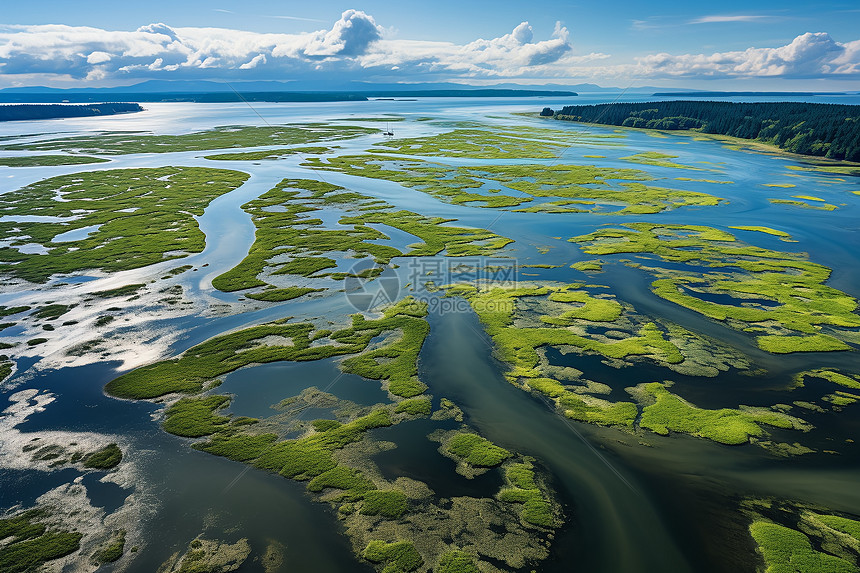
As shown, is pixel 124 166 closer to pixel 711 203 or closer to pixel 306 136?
pixel 306 136

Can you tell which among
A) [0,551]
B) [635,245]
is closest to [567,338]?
[635,245]

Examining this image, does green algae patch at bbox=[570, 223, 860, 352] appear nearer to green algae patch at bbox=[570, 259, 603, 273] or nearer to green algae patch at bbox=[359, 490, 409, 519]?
green algae patch at bbox=[570, 259, 603, 273]

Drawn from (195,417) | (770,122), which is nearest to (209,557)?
(195,417)

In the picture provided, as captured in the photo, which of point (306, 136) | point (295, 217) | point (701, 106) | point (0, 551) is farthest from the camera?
point (701, 106)

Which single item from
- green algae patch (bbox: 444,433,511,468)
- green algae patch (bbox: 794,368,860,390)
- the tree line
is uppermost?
the tree line

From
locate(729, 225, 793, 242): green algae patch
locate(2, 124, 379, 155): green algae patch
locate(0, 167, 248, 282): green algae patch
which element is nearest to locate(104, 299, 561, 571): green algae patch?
locate(0, 167, 248, 282): green algae patch

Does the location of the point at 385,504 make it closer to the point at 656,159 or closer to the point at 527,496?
the point at 527,496
